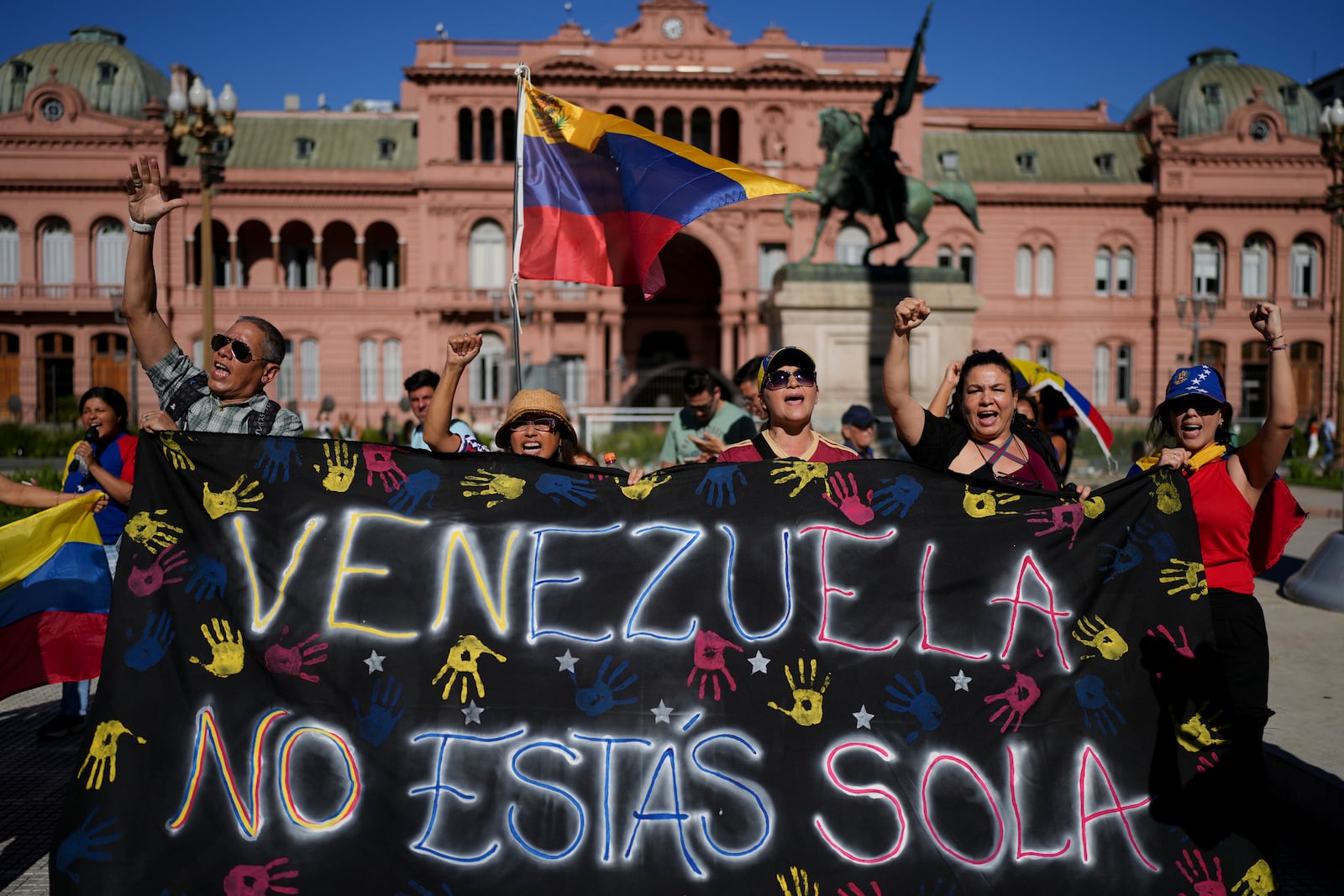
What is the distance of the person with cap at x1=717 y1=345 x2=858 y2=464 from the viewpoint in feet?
14.0

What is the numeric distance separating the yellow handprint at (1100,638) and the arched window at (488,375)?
37884 millimetres

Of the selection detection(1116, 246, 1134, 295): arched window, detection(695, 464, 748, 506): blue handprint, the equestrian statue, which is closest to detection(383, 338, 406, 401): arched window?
the equestrian statue

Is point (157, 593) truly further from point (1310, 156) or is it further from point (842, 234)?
point (1310, 156)

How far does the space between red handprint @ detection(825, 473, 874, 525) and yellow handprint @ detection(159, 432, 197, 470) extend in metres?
2.32

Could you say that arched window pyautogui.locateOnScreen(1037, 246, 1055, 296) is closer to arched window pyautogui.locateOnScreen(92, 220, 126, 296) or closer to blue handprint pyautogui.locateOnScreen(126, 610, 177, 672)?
arched window pyautogui.locateOnScreen(92, 220, 126, 296)

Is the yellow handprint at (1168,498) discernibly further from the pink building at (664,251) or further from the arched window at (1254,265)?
the arched window at (1254,265)

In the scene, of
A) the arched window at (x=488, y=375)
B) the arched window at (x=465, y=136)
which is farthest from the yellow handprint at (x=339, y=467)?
the arched window at (x=465, y=136)

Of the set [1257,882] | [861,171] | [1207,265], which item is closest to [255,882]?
[1257,882]

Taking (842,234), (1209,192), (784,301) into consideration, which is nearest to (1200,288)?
(1209,192)

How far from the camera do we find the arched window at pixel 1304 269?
43.0 metres

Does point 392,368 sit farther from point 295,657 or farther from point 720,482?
point 720,482

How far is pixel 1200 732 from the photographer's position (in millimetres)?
3592

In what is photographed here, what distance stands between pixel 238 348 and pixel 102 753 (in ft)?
5.03

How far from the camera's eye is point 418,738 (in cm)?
355
